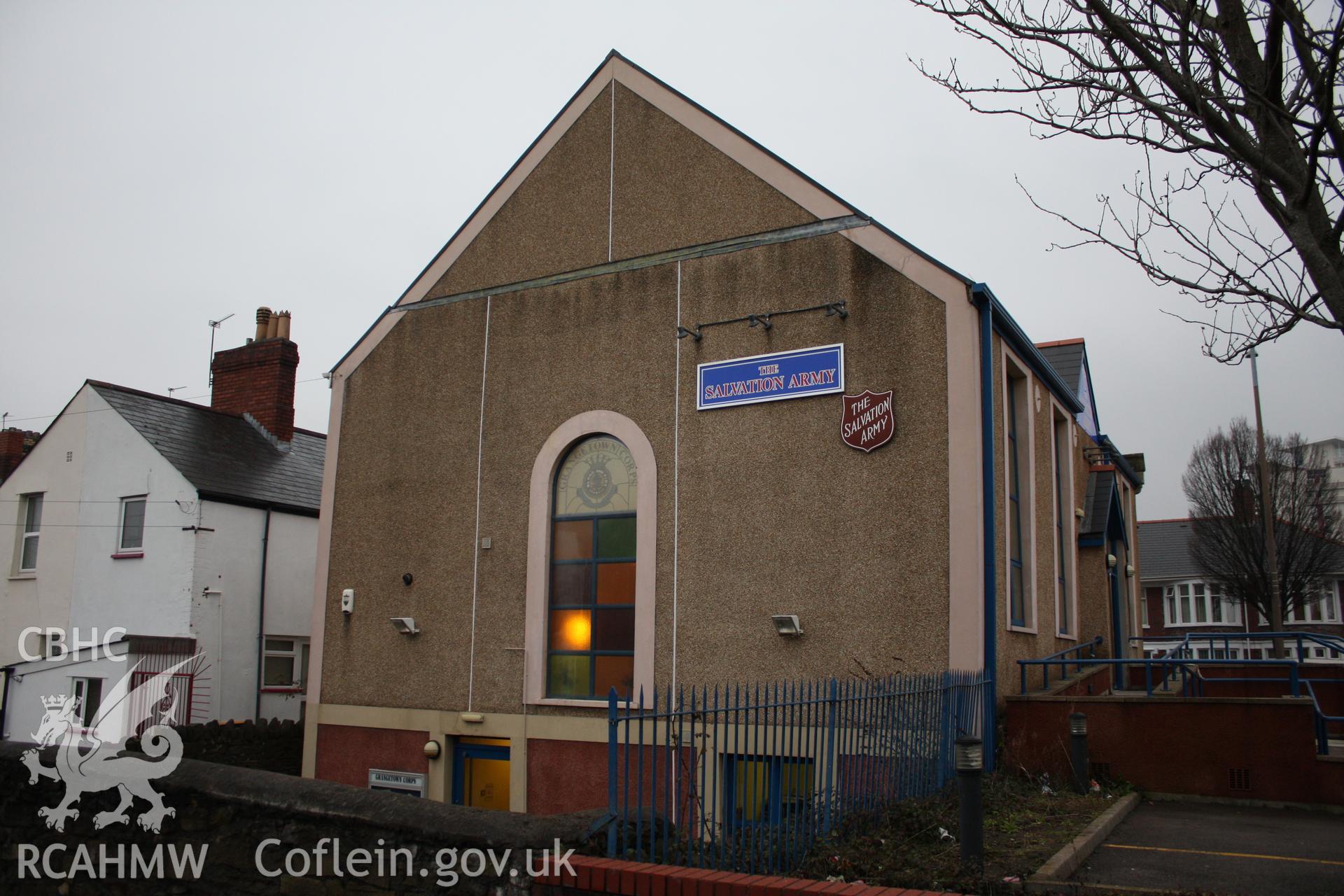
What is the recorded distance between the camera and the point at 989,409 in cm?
1048

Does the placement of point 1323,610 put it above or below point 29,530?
below

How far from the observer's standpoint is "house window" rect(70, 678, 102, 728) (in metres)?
17.6

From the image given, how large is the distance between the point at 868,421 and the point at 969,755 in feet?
15.6

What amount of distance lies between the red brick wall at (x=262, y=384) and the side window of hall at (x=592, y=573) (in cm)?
1166

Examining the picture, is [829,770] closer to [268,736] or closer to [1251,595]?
[268,736]

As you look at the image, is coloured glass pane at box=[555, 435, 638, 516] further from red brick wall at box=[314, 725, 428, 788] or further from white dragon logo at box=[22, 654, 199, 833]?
white dragon logo at box=[22, 654, 199, 833]

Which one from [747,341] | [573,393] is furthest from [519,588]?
[747,341]

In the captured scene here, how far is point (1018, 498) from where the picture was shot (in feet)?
41.4

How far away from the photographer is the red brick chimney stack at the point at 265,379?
22078 mm

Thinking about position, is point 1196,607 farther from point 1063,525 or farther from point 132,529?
point 132,529

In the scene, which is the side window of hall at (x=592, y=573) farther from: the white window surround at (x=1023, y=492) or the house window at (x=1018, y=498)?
the house window at (x=1018, y=498)

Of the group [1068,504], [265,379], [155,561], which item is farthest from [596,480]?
[265,379]

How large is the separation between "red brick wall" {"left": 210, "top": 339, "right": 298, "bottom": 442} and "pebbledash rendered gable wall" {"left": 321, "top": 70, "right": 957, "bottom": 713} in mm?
8019

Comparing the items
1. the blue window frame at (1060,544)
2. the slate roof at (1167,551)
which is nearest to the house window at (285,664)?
the blue window frame at (1060,544)
